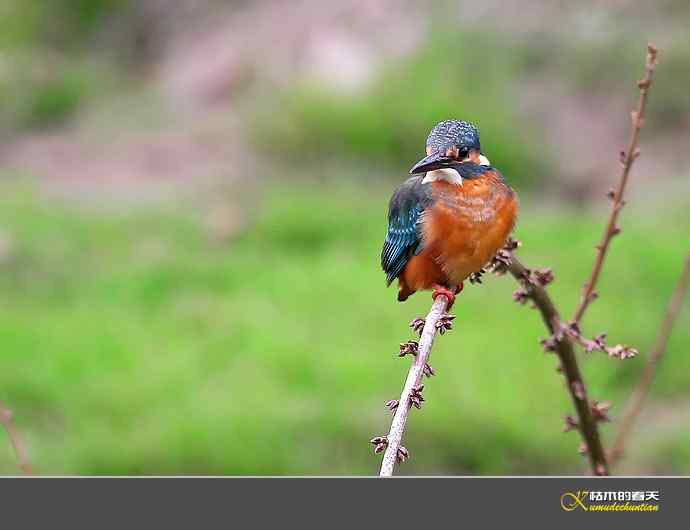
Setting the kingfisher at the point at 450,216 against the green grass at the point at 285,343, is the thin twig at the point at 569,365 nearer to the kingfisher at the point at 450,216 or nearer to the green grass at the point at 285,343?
the kingfisher at the point at 450,216

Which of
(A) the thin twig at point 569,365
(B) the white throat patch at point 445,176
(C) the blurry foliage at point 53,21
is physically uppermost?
(C) the blurry foliage at point 53,21

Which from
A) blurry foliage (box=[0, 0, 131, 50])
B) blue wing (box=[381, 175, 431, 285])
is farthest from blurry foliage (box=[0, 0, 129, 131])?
blue wing (box=[381, 175, 431, 285])

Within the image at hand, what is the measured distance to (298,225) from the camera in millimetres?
6199

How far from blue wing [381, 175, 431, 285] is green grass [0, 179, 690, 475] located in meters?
2.27

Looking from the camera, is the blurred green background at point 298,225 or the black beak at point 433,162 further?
the blurred green background at point 298,225

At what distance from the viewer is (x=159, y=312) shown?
5449 millimetres

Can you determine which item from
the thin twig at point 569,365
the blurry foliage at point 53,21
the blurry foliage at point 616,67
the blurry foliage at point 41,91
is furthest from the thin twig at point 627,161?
the blurry foliage at point 53,21

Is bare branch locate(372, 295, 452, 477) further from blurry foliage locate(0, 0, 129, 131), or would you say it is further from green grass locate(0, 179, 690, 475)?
blurry foliage locate(0, 0, 129, 131)

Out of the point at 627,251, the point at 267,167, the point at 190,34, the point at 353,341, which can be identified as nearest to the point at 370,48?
the point at 267,167

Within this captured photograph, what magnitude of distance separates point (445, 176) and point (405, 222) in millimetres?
110

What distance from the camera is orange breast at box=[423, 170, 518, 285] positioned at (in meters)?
1.79

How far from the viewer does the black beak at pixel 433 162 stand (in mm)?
1627

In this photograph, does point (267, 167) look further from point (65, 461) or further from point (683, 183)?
point (65, 461)

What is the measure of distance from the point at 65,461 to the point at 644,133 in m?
4.43
